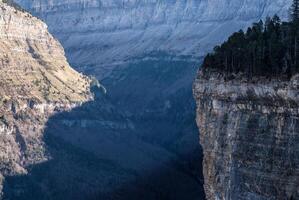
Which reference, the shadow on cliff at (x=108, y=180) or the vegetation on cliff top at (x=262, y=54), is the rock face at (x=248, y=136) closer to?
the vegetation on cliff top at (x=262, y=54)

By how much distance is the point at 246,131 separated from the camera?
2977 inches

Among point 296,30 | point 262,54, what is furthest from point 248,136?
point 296,30

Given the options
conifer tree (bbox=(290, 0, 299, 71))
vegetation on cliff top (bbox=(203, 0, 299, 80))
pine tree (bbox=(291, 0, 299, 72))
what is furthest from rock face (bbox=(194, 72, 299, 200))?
conifer tree (bbox=(290, 0, 299, 71))

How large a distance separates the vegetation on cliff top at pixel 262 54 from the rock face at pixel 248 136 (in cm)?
90

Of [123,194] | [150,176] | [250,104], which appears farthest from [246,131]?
[150,176]

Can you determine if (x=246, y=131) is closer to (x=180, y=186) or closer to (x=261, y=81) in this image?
(x=261, y=81)

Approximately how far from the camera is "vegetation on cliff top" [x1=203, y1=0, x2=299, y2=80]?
244 feet

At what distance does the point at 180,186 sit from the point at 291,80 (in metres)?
109

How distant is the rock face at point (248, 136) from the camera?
71.7 meters

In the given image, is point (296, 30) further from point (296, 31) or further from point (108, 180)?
point (108, 180)

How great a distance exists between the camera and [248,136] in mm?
75312

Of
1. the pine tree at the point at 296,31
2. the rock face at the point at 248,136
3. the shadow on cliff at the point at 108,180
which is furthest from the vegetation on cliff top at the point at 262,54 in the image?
the shadow on cliff at the point at 108,180

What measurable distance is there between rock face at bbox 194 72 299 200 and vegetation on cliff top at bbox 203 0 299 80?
0.90 metres

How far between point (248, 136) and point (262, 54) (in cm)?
603
